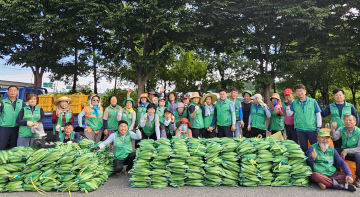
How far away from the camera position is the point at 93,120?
631 centimetres

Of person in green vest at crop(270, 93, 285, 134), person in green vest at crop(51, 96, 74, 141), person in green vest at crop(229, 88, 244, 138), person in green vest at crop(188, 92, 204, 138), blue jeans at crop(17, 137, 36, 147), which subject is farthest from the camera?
person in green vest at crop(229, 88, 244, 138)

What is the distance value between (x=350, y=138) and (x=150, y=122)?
15.2ft

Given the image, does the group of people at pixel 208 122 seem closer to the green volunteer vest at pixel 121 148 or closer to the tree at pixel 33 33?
the green volunteer vest at pixel 121 148

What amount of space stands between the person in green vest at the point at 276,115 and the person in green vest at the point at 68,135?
5355mm

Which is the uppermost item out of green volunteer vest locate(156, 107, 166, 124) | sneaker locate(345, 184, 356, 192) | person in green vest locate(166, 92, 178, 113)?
person in green vest locate(166, 92, 178, 113)

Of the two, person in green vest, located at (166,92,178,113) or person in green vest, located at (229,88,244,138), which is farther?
person in green vest, located at (166,92,178,113)

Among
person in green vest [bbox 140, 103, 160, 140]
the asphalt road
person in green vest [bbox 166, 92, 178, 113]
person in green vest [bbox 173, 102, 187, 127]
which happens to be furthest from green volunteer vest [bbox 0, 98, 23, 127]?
person in green vest [bbox 173, 102, 187, 127]

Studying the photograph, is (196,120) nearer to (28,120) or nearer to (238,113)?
(238,113)

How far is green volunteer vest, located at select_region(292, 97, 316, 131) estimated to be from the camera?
5.54 metres

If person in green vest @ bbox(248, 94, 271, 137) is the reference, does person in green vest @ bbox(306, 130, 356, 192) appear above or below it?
below

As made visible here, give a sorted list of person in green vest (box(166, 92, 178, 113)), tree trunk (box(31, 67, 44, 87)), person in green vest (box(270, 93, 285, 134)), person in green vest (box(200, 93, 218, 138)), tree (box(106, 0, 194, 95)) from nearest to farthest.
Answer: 1. person in green vest (box(270, 93, 285, 134))
2. person in green vest (box(200, 93, 218, 138))
3. person in green vest (box(166, 92, 178, 113))
4. tree (box(106, 0, 194, 95))
5. tree trunk (box(31, 67, 44, 87))

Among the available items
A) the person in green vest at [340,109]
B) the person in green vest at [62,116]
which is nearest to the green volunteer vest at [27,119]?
the person in green vest at [62,116]

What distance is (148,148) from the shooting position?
4.96m

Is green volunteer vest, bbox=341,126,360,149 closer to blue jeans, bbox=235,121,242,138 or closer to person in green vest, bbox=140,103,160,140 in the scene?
blue jeans, bbox=235,121,242,138
